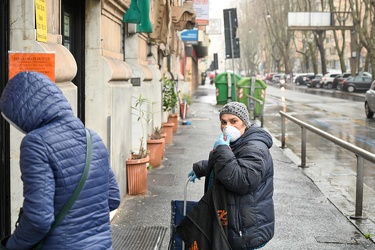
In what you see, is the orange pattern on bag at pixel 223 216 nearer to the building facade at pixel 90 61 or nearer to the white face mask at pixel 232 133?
the white face mask at pixel 232 133

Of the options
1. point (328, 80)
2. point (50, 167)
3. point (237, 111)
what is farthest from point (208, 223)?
point (328, 80)

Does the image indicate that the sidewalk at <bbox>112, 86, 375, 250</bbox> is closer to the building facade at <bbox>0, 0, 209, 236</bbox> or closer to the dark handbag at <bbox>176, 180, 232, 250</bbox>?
the building facade at <bbox>0, 0, 209, 236</bbox>

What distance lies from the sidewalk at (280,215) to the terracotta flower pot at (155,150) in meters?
0.18

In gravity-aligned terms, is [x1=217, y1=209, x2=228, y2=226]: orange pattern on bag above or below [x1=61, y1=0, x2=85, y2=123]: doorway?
below

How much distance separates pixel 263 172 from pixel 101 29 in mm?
4133

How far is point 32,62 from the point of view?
3.92m

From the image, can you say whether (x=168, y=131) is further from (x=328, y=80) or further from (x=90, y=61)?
Result: (x=328, y=80)

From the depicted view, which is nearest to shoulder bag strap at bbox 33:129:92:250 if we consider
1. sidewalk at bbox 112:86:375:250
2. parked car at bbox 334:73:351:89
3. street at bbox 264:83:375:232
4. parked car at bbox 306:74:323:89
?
sidewalk at bbox 112:86:375:250

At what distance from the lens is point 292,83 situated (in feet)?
253

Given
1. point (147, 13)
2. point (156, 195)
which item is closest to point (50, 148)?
point (156, 195)

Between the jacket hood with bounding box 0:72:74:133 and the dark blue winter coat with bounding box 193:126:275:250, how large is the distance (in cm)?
118

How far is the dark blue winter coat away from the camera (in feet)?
11.8

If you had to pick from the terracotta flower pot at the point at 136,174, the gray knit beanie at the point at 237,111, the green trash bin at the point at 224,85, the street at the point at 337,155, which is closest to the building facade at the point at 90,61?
the terracotta flower pot at the point at 136,174

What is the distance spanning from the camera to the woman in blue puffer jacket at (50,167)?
2.70 meters
